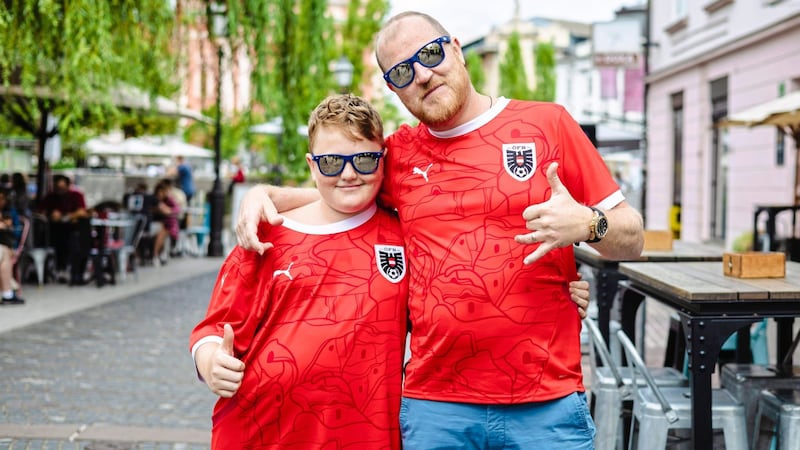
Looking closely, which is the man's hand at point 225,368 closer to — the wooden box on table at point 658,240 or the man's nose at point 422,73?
the man's nose at point 422,73

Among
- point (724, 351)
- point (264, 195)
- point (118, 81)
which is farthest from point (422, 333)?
point (118, 81)

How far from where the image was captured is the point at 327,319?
246 cm

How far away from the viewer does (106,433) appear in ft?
17.3

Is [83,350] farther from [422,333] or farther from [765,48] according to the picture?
[765,48]

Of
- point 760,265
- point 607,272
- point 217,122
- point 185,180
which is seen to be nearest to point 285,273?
point 760,265

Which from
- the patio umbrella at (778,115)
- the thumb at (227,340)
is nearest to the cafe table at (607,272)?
the thumb at (227,340)

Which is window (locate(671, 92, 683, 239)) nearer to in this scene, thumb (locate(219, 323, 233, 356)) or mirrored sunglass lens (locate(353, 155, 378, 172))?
mirrored sunglass lens (locate(353, 155, 378, 172))

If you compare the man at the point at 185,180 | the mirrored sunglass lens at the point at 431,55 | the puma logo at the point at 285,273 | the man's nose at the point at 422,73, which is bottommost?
the puma logo at the point at 285,273

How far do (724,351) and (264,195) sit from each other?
4.09 m

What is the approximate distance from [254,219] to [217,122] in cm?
1522

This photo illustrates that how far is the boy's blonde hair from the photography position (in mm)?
2514

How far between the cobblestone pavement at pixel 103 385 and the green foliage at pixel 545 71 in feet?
170

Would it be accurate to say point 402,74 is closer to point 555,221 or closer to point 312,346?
point 555,221

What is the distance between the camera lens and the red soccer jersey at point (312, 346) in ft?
8.04
